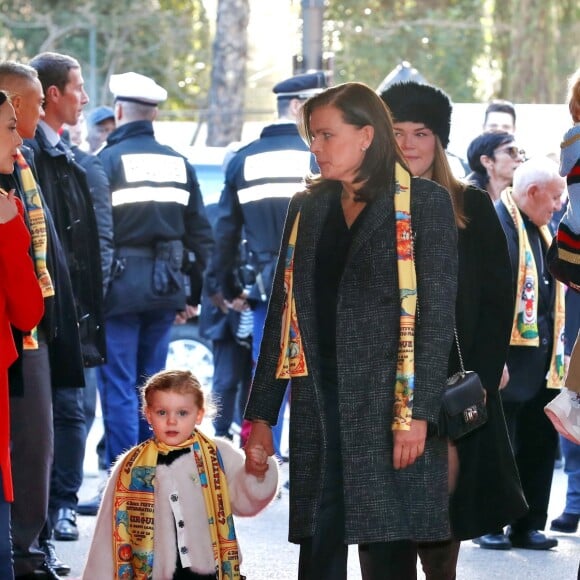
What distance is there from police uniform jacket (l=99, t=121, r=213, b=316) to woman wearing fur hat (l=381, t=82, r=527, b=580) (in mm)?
3760

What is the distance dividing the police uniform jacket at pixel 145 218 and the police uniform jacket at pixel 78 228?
1.47 metres

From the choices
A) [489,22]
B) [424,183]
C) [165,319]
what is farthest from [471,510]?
[489,22]

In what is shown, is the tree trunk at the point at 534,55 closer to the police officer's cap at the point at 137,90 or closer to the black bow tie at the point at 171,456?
the police officer's cap at the point at 137,90

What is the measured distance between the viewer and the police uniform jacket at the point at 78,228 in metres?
7.57

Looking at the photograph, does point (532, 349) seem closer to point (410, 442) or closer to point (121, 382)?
point (121, 382)

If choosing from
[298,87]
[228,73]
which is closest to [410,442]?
[298,87]

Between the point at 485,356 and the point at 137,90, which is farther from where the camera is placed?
the point at 137,90

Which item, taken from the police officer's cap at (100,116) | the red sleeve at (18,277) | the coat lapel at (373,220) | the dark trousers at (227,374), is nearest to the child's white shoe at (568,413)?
the coat lapel at (373,220)

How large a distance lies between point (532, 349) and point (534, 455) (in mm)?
530

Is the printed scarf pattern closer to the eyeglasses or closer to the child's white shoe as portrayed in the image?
the child's white shoe

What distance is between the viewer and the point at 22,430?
257 inches

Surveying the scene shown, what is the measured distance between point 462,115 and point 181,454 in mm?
11342

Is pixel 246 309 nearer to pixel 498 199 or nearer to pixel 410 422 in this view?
pixel 498 199

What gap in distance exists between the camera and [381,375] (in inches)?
199
